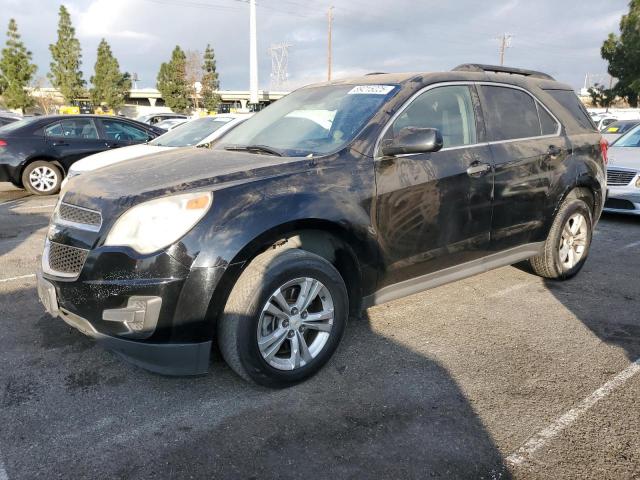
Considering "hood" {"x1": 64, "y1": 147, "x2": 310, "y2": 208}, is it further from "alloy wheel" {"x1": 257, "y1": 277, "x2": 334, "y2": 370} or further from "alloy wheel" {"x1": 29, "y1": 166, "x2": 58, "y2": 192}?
"alloy wheel" {"x1": 29, "y1": 166, "x2": 58, "y2": 192}

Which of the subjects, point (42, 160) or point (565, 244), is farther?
point (42, 160)

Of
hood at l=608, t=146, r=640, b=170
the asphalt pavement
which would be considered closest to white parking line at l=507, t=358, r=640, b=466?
the asphalt pavement

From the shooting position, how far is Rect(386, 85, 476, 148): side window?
3564mm

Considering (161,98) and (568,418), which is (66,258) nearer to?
(568,418)

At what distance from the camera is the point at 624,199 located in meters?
7.73

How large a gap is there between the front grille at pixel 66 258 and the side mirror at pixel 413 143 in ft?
6.12

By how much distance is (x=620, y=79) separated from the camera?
44.2 m

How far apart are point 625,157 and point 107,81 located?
219 feet

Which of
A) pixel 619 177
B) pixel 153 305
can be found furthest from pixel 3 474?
pixel 619 177

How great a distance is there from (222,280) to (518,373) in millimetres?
1916

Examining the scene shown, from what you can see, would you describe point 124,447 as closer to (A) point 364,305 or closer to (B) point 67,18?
(A) point 364,305

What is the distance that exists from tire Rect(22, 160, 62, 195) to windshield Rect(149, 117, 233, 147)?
3161mm

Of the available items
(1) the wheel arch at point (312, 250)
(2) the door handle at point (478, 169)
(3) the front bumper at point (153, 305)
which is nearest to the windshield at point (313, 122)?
(1) the wheel arch at point (312, 250)

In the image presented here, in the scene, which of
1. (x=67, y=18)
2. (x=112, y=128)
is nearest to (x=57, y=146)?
(x=112, y=128)
